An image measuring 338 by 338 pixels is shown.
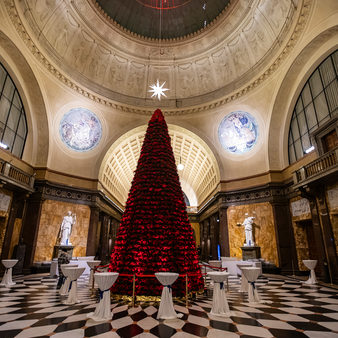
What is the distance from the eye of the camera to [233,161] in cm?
1728

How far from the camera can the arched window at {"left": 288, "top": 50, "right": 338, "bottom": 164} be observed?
11.0 m

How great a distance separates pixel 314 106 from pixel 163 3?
1387 cm

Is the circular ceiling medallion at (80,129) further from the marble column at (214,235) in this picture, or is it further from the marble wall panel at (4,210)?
the marble column at (214,235)

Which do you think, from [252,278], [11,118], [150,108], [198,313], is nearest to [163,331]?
[198,313]

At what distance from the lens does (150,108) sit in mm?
18953

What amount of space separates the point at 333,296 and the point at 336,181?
4.93m

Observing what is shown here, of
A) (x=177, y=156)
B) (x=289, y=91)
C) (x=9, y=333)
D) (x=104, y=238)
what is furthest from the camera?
(x=177, y=156)

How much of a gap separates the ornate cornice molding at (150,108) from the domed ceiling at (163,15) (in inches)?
245

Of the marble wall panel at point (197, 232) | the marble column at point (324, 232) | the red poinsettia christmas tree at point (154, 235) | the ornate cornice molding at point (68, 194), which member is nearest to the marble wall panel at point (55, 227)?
→ the ornate cornice molding at point (68, 194)

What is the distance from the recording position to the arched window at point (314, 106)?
11.0 m

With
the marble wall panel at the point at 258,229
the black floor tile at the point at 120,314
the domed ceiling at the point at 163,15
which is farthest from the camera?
the domed ceiling at the point at 163,15

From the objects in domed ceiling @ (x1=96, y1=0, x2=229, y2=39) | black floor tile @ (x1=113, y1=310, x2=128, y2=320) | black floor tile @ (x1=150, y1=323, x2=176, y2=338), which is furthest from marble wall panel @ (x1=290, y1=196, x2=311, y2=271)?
domed ceiling @ (x1=96, y1=0, x2=229, y2=39)

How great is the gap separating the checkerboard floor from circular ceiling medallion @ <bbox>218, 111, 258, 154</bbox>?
11768mm

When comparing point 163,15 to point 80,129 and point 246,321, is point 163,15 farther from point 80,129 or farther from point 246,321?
point 246,321
